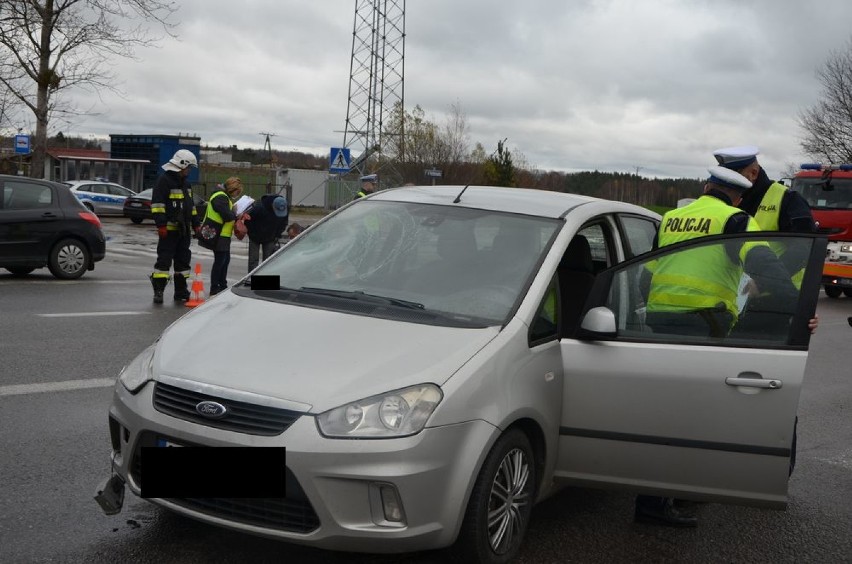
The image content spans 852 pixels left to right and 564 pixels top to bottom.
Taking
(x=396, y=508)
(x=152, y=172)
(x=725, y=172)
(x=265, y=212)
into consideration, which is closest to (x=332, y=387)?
(x=396, y=508)

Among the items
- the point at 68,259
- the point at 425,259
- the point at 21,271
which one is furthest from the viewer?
the point at 21,271

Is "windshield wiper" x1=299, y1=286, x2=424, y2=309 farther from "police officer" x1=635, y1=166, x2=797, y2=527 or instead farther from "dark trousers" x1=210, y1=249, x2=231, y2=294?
"dark trousers" x1=210, y1=249, x2=231, y2=294

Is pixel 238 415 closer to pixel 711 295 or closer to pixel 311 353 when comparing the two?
pixel 311 353

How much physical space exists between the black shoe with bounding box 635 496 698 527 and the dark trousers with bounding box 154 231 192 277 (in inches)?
339

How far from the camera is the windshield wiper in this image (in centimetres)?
424

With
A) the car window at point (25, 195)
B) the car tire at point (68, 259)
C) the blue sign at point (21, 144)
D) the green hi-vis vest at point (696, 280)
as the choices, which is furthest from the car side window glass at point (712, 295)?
the blue sign at point (21, 144)

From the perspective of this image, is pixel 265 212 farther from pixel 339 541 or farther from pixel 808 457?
pixel 339 541

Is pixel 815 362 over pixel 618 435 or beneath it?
beneath

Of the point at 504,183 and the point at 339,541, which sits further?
the point at 504,183

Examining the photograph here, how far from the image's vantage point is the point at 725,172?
488cm

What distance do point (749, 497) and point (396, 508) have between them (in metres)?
1.65

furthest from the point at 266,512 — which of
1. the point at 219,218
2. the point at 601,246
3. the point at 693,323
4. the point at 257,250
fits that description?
the point at 257,250

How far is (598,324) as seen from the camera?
4.11 meters

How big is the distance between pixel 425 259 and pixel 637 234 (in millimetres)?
1523
